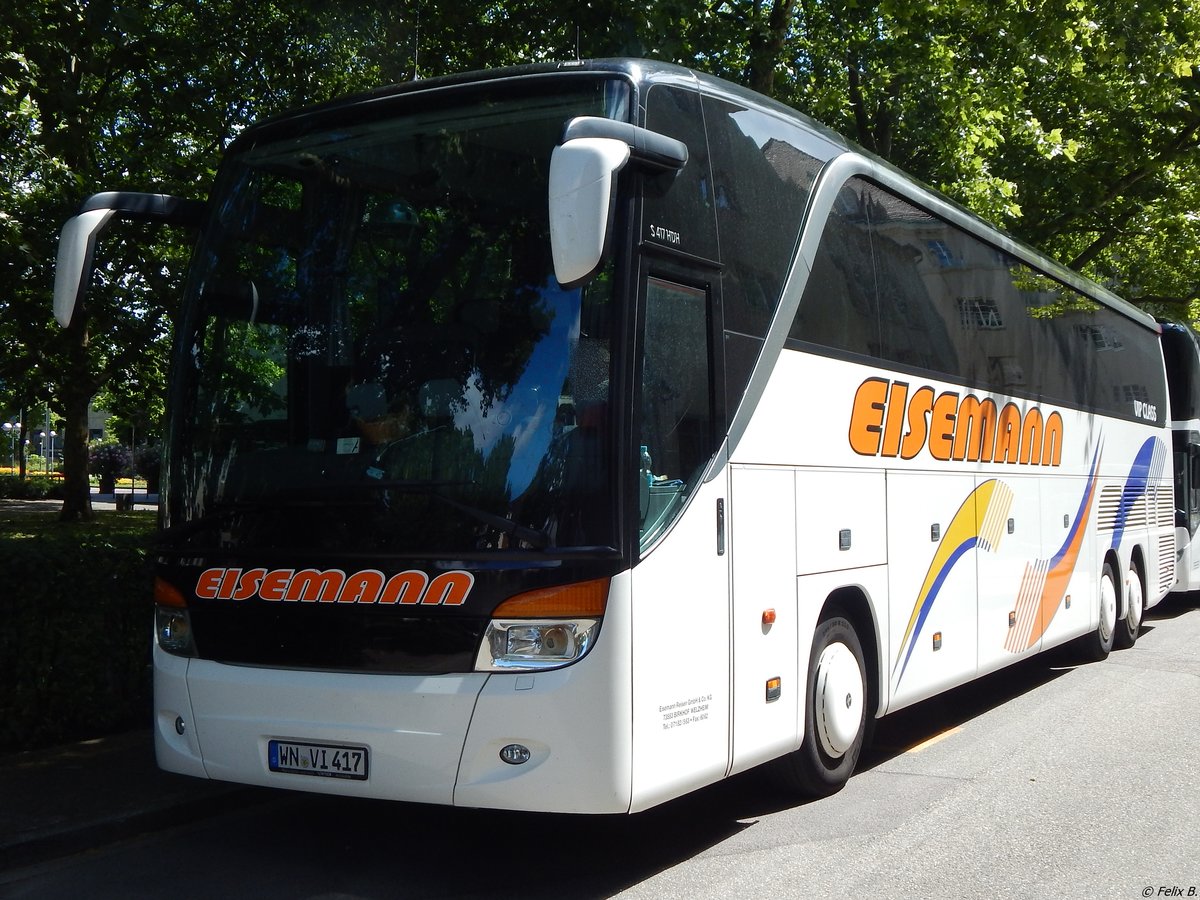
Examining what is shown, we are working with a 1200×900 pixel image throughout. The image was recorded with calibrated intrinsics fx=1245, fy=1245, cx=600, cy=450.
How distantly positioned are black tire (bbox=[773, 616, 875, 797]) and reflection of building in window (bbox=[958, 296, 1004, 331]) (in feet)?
9.84

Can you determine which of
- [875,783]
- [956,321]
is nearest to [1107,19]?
[956,321]

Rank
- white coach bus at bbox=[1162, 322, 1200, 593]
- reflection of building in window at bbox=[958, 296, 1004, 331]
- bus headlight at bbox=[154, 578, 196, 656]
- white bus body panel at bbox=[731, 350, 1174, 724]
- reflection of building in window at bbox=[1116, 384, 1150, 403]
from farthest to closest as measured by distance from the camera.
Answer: white coach bus at bbox=[1162, 322, 1200, 593]
reflection of building in window at bbox=[1116, 384, 1150, 403]
reflection of building in window at bbox=[958, 296, 1004, 331]
white bus body panel at bbox=[731, 350, 1174, 724]
bus headlight at bbox=[154, 578, 196, 656]

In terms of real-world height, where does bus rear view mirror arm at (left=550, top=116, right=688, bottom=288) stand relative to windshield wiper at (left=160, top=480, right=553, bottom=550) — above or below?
above

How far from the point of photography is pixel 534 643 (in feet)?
16.5

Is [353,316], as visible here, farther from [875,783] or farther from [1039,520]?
[1039,520]

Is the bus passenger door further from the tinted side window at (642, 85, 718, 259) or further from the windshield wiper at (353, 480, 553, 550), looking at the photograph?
the windshield wiper at (353, 480, 553, 550)

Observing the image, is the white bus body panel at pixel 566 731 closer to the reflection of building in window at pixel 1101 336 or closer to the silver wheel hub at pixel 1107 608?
the reflection of building in window at pixel 1101 336

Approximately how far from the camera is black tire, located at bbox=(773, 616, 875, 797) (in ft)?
22.0

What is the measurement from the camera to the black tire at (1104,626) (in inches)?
500

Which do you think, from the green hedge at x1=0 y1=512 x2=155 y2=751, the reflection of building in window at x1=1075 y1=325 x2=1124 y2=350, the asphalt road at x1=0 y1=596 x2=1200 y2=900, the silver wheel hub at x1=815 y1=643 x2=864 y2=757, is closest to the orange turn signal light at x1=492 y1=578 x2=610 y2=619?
the asphalt road at x1=0 y1=596 x2=1200 y2=900

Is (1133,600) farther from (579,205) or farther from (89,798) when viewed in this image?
(579,205)

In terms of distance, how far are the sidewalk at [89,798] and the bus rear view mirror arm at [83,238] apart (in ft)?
8.08

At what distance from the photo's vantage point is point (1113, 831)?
20.4ft

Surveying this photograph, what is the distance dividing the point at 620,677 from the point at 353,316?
2032 millimetres
